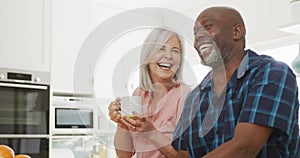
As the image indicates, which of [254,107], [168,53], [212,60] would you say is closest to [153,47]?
[168,53]

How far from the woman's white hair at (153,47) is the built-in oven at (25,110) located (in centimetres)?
216

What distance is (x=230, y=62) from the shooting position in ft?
3.64

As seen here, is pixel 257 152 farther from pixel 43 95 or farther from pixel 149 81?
pixel 43 95

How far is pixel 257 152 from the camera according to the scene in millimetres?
994

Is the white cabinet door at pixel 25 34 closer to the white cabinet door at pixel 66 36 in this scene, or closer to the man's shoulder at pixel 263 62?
the white cabinet door at pixel 66 36

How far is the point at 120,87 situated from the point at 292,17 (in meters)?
0.85

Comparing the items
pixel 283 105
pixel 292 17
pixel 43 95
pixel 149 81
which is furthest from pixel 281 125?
pixel 43 95

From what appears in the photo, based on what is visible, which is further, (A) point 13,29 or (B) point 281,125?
(A) point 13,29

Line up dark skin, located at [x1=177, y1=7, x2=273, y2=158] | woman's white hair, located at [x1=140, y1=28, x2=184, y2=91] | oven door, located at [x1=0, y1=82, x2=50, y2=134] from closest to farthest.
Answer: woman's white hair, located at [x1=140, y1=28, x2=184, y2=91], dark skin, located at [x1=177, y1=7, x2=273, y2=158], oven door, located at [x1=0, y1=82, x2=50, y2=134]

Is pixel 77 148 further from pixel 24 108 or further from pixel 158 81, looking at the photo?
pixel 158 81

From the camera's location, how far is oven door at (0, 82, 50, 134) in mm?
2838

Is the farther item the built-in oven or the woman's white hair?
the built-in oven

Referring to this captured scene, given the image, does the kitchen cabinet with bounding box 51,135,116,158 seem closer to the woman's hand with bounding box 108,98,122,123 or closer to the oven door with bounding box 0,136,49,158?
the oven door with bounding box 0,136,49,158

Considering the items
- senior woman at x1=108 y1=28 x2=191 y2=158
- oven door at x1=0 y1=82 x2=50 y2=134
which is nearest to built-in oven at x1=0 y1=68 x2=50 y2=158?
oven door at x1=0 y1=82 x2=50 y2=134
